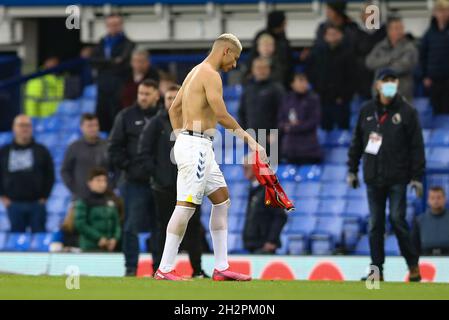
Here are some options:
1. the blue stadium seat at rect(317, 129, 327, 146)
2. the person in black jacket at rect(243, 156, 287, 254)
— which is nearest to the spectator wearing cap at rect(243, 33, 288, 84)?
the blue stadium seat at rect(317, 129, 327, 146)

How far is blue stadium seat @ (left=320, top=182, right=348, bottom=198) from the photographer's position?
73.8 feet

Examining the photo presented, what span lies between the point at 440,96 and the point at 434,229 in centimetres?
369

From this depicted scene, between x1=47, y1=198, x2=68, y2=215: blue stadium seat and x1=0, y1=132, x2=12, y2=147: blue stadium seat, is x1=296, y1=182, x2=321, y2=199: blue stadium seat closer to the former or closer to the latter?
x1=47, y1=198, x2=68, y2=215: blue stadium seat

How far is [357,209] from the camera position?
72.3 feet

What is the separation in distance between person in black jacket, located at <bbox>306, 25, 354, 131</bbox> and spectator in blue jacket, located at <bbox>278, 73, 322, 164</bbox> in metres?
0.37

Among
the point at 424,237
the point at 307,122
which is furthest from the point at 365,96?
the point at 424,237

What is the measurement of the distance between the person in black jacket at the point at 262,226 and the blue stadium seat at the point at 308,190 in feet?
4.85

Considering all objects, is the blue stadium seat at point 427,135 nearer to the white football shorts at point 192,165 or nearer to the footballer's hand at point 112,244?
the footballer's hand at point 112,244

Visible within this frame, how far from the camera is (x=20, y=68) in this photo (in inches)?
1113

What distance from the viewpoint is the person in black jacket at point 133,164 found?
1828cm

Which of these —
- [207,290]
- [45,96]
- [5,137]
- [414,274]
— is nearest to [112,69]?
[5,137]

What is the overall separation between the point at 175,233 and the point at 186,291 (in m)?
1.61

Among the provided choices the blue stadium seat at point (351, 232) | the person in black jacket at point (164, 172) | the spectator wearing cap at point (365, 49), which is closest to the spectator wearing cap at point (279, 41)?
the spectator wearing cap at point (365, 49)

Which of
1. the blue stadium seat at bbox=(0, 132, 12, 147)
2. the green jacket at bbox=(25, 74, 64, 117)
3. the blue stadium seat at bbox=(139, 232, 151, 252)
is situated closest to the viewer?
the blue stadium seat at bbox=(139, 232, 151, 252)
